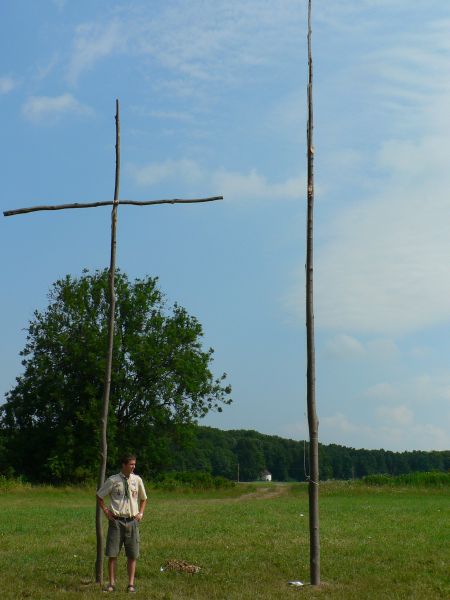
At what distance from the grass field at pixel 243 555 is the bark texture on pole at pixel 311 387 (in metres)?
0.57

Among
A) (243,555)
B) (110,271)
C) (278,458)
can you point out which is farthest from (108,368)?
(278,458)

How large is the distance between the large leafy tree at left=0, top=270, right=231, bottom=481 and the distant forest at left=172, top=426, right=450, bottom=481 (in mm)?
10629

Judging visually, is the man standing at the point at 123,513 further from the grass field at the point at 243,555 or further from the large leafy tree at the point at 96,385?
the large leafy tree at the point at 96,385

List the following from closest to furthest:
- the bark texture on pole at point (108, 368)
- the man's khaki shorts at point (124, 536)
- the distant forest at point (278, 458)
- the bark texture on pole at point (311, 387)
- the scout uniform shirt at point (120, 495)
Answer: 1. the man's khaki shorts at point (124, 536)
2. the scout uniform shirt at point (120, 495)
3. the bark texture on pole at point (311, 387)
4. the bark texture on pole at point (108, 368)
5. the distant forest at point (278, 458)

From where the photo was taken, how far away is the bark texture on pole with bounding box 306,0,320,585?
38.4 ft

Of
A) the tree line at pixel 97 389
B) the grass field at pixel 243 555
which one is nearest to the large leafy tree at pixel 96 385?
the tree line at pixel 97 389

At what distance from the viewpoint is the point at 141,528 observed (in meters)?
19.8

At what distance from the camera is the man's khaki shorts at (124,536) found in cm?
1129

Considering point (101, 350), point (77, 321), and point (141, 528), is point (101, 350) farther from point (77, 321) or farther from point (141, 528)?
point (141, 528)

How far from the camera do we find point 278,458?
8744cm

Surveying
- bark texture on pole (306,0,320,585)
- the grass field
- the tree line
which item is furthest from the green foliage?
bark texture on pole (306,0,320,585)

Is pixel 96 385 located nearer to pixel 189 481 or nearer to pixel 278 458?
pixel 189 481

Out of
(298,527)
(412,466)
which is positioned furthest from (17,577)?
(412,466)

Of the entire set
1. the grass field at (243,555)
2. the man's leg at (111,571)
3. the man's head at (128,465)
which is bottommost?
the grass field at (243,555)
